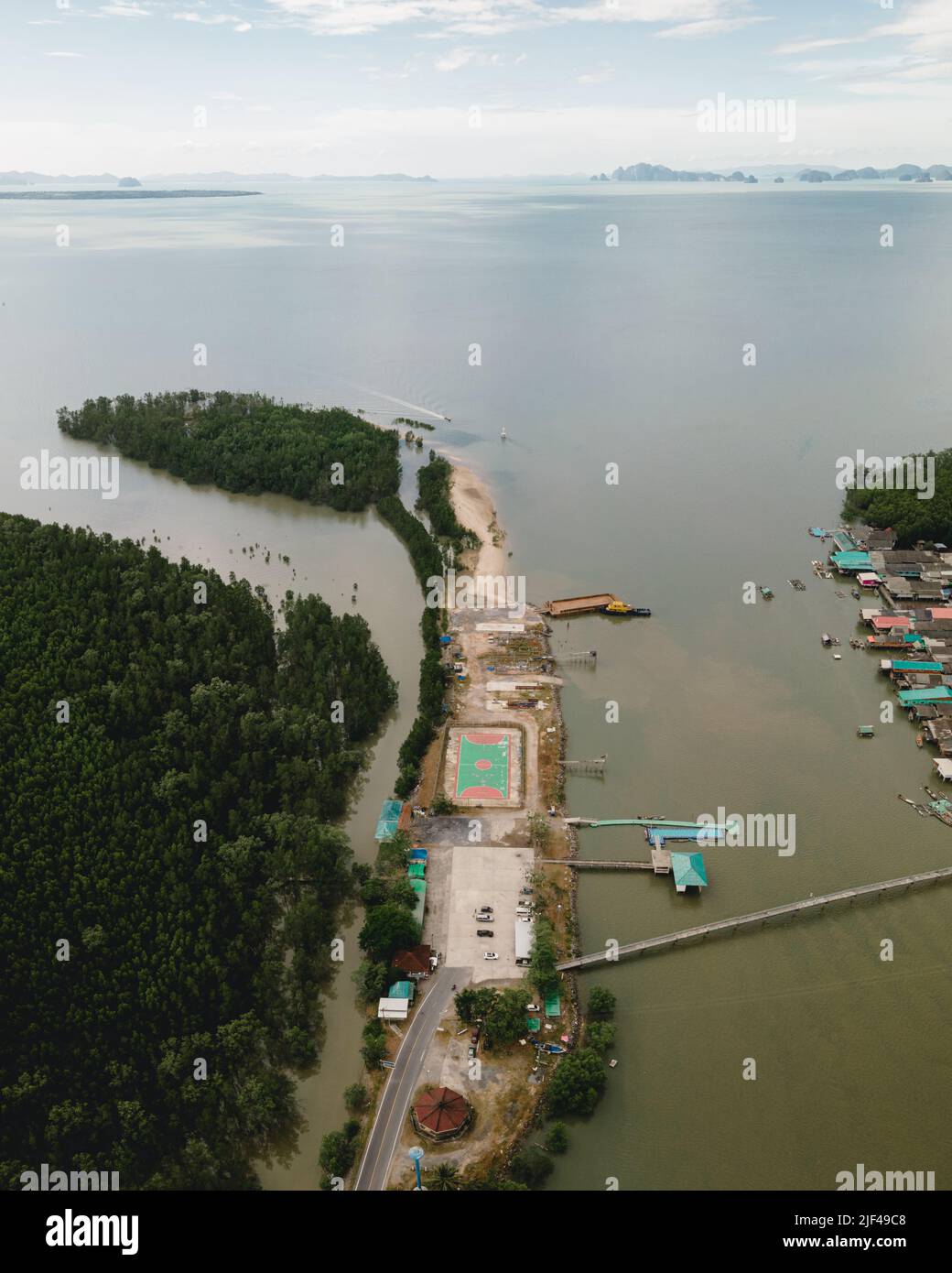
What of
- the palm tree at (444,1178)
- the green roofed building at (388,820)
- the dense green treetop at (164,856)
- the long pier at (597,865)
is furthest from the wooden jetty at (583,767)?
the palm tree at (444,1178)

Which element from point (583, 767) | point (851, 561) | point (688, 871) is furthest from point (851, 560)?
point (688, 871)

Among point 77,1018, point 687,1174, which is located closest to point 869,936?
point 687,1174

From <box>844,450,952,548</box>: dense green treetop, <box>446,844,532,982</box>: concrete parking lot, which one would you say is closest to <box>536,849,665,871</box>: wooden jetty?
<box>446,844,532,982</box>: concrete parking lot

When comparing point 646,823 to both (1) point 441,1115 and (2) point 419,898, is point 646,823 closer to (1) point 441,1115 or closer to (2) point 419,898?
(2) point 419,898

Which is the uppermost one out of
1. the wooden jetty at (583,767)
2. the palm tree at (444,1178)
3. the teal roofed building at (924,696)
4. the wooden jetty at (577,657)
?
the wooden jetty at (577,657)

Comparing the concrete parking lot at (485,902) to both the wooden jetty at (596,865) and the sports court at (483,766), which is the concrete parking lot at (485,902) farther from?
the sports court at (483,766)

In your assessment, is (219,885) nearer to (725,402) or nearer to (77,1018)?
(77,1018)

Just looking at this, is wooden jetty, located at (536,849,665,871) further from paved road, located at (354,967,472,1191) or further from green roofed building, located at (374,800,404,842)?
paved road, located at (354,967,472,1191)
